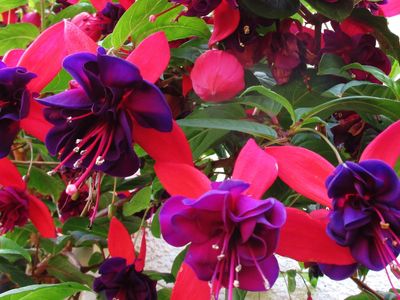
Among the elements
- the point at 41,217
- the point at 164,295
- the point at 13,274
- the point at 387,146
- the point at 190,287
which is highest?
the point at 387,146

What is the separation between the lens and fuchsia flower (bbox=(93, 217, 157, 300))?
0.63 meters

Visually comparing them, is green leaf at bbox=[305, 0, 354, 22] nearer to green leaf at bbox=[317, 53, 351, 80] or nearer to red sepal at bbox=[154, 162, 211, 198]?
green leaf at bbox=[317, 53, 351, 80]

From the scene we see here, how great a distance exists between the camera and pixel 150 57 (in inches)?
16.0

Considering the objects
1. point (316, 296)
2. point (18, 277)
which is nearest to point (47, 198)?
point (18, 277)

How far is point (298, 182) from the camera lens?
384 millimetres

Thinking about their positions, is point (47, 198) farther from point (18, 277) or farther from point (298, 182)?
point (298, 182)

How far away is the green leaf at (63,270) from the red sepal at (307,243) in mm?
534

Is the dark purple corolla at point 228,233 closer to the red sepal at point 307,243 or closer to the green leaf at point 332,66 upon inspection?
the red sepal at point 307,243

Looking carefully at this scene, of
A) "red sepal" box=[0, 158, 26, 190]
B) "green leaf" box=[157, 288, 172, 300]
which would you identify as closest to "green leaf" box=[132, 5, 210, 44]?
"red sepal" box=[0, 158, 26, 190]

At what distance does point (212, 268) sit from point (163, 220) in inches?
2.0

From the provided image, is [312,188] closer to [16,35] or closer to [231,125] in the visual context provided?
[231,125]

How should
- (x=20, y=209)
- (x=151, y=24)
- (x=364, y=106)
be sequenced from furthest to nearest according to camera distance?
1. (x=20, y=209)
2. (x=151, y=24)
3. (x=364, y=106)

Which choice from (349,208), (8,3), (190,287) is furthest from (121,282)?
(8,3)

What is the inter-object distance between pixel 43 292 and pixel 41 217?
0.20 meters
